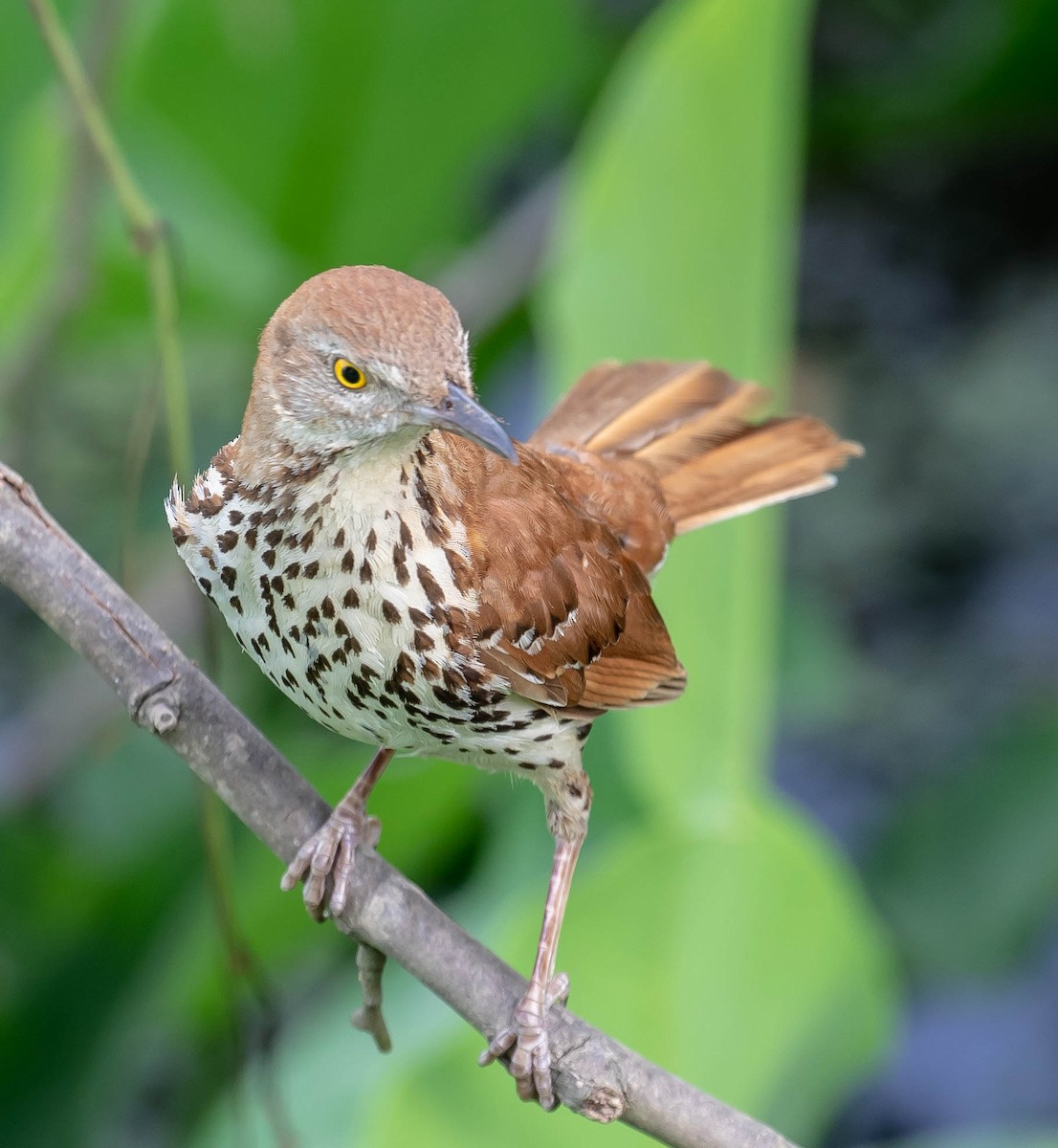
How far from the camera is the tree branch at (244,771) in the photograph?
218 centimetres

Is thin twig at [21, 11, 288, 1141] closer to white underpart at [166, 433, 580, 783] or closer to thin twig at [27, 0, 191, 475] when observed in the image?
thin twig at [27, 0, 191, 475]

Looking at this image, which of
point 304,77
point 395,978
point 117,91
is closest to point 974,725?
point 395,978

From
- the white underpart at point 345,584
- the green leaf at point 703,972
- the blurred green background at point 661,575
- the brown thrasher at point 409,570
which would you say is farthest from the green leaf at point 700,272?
the white underpart at point 345,584

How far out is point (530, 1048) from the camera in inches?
91.9

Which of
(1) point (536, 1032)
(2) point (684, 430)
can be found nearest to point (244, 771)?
(1) point (536, 1032)

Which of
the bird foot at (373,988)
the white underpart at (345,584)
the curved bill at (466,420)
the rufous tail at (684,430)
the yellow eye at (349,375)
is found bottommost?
the bird foot at (373,988)

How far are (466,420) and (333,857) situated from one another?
801 mm

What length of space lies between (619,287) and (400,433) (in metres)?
1.21

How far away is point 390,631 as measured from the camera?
2260 millimetres

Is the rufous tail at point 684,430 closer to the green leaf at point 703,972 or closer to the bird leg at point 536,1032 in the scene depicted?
the green leaf at point 703,972

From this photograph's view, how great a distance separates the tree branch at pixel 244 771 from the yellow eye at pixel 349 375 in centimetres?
43

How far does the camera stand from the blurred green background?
10.1 feet

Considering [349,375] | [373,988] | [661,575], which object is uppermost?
[661,575]

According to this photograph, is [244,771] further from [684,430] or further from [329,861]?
[684,430]
